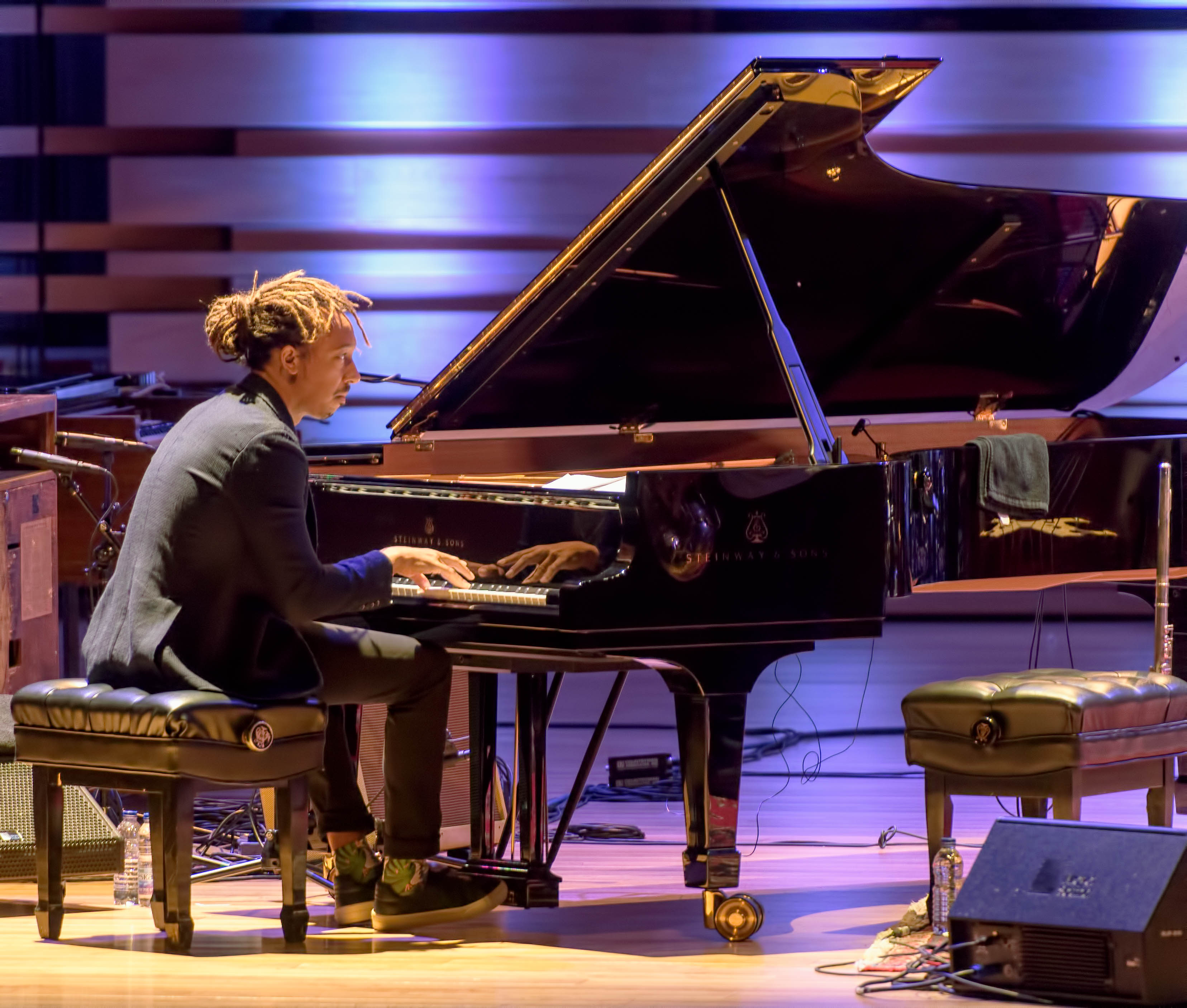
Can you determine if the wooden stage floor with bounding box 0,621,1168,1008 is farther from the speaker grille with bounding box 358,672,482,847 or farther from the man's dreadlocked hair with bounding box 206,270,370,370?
the man's dreadlocked hair with bounding box 206,270,370,370

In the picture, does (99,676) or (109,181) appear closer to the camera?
(99,676)

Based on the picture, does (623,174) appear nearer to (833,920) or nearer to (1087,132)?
(1087,132)

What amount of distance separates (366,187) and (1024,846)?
3987 mm

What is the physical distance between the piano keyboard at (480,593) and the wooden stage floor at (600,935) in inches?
24.9

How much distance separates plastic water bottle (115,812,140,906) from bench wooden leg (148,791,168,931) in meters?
0.45

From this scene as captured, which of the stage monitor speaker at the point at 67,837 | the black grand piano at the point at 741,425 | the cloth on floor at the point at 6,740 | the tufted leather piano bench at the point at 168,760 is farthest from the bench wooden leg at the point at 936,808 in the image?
the cloth on floor at the point at 6,740

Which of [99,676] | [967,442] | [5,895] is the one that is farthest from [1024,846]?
[5,895]

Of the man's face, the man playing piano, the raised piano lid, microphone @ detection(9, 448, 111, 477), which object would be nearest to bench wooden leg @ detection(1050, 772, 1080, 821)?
the man playing piano

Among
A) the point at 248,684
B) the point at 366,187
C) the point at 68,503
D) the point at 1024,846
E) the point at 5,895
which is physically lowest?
the point at 5,895

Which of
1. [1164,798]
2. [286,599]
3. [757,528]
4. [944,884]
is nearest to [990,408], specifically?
[1164,798]

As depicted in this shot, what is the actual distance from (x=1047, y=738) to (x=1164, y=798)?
1.36ft

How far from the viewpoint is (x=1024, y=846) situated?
2875mm

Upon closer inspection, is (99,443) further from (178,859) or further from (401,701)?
(178,859)

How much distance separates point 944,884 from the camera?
322 centimetres
